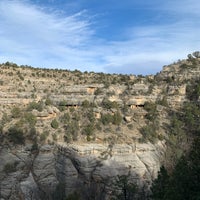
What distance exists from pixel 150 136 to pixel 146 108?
Result: 5.96m

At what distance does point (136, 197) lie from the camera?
37562 mm

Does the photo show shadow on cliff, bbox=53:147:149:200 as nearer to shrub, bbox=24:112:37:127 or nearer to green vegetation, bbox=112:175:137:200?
green vegetation, bbox=112:175:137:200

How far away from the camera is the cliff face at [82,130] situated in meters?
39.5

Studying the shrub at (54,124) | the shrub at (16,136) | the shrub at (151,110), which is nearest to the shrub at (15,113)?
the shrub at (16,136)

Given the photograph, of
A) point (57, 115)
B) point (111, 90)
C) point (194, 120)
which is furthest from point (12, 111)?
point (194, 120)

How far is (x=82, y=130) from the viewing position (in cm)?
4453

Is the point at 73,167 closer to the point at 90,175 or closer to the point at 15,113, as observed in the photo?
the point at 90,175

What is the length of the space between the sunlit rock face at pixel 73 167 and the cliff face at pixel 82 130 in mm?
102

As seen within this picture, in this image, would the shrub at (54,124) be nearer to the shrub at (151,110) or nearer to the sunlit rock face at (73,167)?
the sunlit rock face at (73,167)

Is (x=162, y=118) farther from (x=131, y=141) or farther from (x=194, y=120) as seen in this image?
(x=131, y=141)

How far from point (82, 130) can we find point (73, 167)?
551cm

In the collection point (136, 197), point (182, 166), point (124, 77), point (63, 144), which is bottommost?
point (136, 197)

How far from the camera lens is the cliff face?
129ft

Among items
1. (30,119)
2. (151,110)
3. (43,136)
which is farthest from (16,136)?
(151,110)
